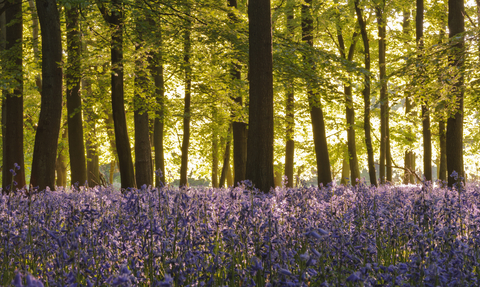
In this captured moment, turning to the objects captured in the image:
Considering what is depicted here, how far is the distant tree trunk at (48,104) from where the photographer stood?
9.92m

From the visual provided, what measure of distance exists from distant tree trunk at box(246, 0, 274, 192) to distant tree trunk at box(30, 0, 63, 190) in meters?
4.91

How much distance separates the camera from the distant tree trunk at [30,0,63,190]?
9.92 meters

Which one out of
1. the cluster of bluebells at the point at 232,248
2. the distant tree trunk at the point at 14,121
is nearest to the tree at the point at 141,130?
the distant tree trunk at the point at 14,121

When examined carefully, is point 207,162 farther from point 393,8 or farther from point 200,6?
point 200,6

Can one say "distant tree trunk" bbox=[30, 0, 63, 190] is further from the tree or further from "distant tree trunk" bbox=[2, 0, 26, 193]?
"distant tree trunk" bbox=[2, 0, 26, 193]

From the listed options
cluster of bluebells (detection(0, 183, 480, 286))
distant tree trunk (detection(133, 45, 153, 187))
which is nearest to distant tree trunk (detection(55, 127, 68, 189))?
distant tree trunk (detection(133, 45, 153, 187))

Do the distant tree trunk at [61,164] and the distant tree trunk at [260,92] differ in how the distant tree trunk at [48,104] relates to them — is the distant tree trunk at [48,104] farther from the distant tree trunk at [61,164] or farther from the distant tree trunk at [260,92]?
the distant tree trunk at [61,164]

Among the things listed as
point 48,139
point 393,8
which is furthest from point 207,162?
point 48,139

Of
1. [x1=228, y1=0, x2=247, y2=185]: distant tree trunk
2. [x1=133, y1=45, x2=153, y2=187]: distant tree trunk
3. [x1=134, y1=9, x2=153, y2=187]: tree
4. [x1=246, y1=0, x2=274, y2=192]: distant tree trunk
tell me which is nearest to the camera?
[x1=246, y1=0, x2=274, y2=192]: distant tree trunk

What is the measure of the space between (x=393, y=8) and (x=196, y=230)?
59.7ft

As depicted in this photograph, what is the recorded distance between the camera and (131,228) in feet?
14.4

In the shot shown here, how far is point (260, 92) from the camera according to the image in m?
9.08

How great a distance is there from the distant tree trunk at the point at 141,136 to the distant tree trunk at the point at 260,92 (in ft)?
15.8

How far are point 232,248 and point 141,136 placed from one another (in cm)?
1074
